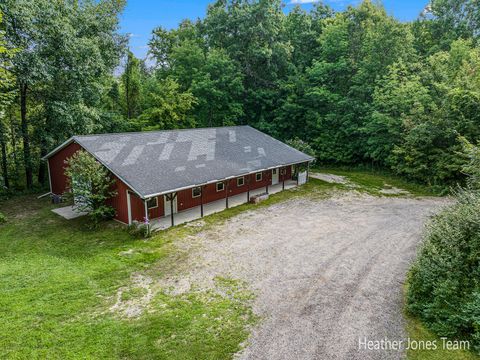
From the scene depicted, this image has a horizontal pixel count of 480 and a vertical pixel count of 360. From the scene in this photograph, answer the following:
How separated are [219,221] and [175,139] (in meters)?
6.86

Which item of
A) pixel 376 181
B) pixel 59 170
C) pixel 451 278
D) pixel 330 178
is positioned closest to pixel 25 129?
pixel 59 170

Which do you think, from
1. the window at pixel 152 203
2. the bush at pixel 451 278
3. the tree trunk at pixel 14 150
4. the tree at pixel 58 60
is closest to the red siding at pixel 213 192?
the window at pixel 152 203

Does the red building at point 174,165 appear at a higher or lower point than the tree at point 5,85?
lower

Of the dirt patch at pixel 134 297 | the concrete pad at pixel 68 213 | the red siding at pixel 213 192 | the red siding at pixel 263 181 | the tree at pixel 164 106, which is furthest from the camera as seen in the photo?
the tree at pixel 164 106

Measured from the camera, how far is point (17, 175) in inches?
930

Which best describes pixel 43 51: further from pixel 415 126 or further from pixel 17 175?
pixel 415 126

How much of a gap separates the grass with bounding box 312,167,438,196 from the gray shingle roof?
4889 mm

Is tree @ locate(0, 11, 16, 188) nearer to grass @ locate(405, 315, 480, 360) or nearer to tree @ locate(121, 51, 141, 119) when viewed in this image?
tree @ locate(121, 51, 141, 119)

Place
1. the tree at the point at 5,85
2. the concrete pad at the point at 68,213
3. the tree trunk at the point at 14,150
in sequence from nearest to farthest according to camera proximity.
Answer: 1. the tree at the point at 5,85
2. the concrete pad at the point at 68,213
3. the tree trunk at the point at 14,150

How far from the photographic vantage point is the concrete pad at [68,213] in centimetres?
1707

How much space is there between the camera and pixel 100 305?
9352 mm

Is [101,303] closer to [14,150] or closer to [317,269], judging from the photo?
[317,269]

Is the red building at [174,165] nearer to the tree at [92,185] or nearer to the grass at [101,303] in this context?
the tree at [92,185]

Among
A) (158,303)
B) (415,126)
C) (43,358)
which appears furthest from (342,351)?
(415,126)
